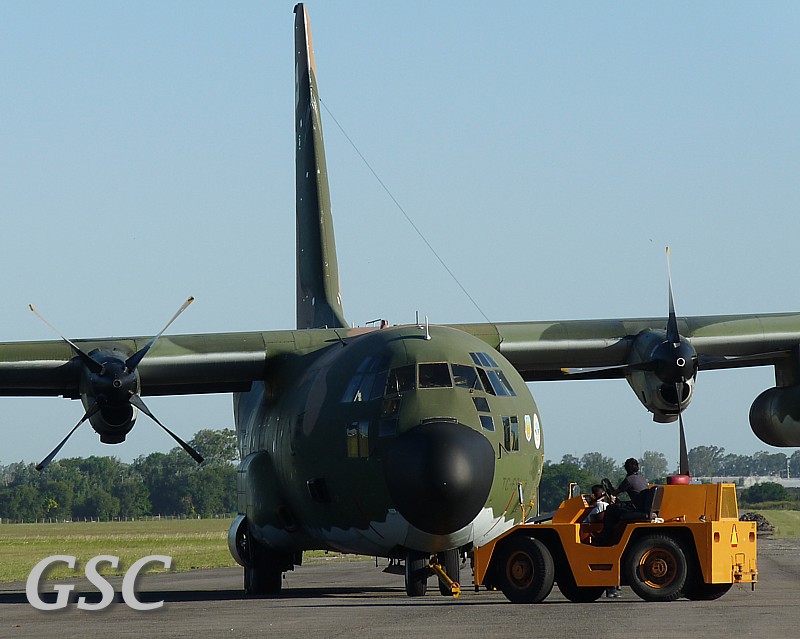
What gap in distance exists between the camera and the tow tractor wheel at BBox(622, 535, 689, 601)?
16.4 metres

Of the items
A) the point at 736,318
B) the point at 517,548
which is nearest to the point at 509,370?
the point at 517,548

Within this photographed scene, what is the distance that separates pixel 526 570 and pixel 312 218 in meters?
11.4

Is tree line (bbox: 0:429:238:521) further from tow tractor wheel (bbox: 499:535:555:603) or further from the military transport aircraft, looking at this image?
tow tractor wheel (bbox: 499:535:555:603)

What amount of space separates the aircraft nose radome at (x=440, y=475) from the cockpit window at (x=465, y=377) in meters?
0.93

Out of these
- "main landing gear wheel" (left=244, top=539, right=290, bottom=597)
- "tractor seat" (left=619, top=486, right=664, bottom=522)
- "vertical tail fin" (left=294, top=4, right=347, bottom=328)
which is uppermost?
"vertical tail fin" (left=294, top=4, right=347, bottom=328)

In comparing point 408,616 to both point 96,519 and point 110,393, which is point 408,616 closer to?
point 110,393

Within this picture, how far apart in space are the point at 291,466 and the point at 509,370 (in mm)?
3307

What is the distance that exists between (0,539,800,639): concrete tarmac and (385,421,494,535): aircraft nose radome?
3.56 feet

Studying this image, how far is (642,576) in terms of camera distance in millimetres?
16500

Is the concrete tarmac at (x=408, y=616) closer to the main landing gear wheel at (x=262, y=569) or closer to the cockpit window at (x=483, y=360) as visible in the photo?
the main landing gear wheel at (x=262, y=569)

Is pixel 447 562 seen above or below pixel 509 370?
below

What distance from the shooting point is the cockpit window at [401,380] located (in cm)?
1641

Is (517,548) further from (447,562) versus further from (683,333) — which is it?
(683,333)

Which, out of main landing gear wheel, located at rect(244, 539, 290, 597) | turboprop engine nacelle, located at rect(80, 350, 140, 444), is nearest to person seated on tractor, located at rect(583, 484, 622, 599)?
main landing gear wheel, located at rect(244, 539, 290, 597)
